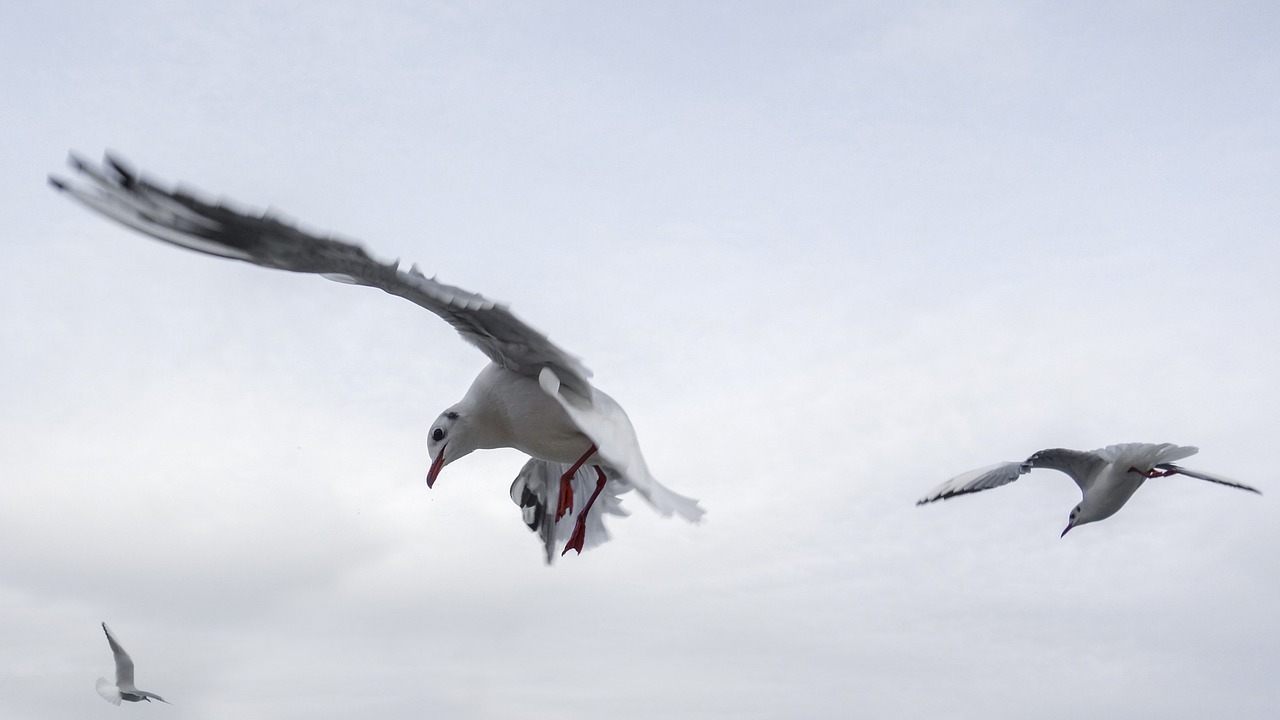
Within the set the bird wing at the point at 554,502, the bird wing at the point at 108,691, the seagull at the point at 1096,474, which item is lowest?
the bird wing at the point at 554,502

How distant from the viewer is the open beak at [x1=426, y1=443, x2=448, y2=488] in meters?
6.18

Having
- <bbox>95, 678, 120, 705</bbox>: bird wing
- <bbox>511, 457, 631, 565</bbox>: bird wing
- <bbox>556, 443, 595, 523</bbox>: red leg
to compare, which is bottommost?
<bbox>556, 443, 595, 523</bbox>: red leg

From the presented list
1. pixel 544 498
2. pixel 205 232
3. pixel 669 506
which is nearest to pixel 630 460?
pixel 669 506

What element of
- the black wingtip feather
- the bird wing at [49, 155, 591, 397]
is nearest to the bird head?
the bird wing at [49, 155, 591, 397]

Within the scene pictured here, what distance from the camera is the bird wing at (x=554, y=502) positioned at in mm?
7625

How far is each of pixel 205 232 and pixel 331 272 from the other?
506 mm

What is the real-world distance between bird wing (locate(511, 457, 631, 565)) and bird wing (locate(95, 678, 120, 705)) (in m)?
7.79

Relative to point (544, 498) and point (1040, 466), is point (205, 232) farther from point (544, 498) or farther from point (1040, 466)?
point (1040, 466)

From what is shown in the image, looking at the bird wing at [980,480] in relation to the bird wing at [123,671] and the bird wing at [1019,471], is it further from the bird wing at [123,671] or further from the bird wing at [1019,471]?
the bird wing at [123,671]

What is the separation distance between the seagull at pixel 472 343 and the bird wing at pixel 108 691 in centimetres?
849

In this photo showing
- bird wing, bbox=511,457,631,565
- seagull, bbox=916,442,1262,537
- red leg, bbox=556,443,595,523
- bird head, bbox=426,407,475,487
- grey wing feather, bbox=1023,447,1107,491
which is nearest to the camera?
red leg, bbox=556,443,595,523

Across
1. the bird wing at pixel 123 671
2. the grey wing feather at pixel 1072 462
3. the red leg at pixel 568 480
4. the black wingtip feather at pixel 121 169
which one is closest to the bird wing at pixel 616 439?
the red leg at pixel 568 480

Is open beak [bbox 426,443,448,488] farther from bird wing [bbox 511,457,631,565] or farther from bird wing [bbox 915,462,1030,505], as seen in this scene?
bird wing [bbox 915,462,1030,505]

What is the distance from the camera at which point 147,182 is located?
4258mm
